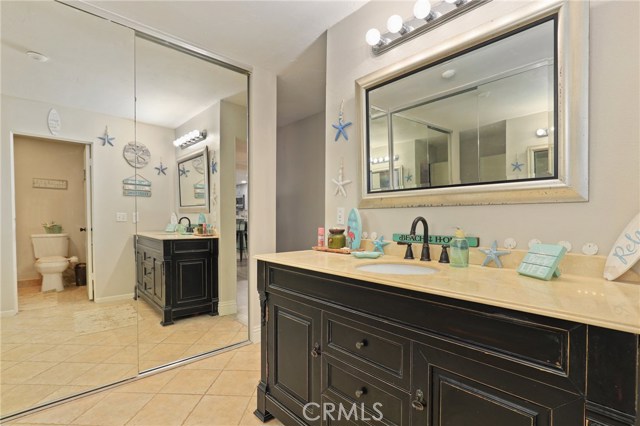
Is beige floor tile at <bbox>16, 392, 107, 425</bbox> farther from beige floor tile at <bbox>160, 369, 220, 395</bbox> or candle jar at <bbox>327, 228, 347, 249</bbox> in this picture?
candle jar at <bbox>327, 228, 347, 249</bbox>

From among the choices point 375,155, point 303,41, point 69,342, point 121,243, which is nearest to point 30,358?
point 69,342

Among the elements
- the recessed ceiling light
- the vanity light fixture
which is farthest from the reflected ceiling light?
the recessed ceiling light

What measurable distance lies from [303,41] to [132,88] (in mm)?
1397

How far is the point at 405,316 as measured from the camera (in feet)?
3.18

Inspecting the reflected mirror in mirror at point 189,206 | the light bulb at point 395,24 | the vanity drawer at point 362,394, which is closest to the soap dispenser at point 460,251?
the vanity drawer at point 362,394

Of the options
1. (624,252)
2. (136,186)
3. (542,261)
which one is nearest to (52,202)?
(136,186)

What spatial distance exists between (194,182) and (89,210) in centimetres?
78

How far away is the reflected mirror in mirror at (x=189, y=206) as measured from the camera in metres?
2.28

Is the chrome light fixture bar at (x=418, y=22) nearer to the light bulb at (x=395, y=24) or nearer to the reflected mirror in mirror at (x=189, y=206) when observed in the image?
the light bulb at (x=395, y=24)

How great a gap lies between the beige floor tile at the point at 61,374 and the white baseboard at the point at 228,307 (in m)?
1.04

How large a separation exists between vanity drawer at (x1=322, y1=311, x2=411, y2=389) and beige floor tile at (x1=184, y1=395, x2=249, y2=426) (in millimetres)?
877

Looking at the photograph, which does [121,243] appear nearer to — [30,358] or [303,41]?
[30,358]

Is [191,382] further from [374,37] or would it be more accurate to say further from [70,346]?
[374,37]

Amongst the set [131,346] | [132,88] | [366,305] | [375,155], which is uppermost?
[132,88]
